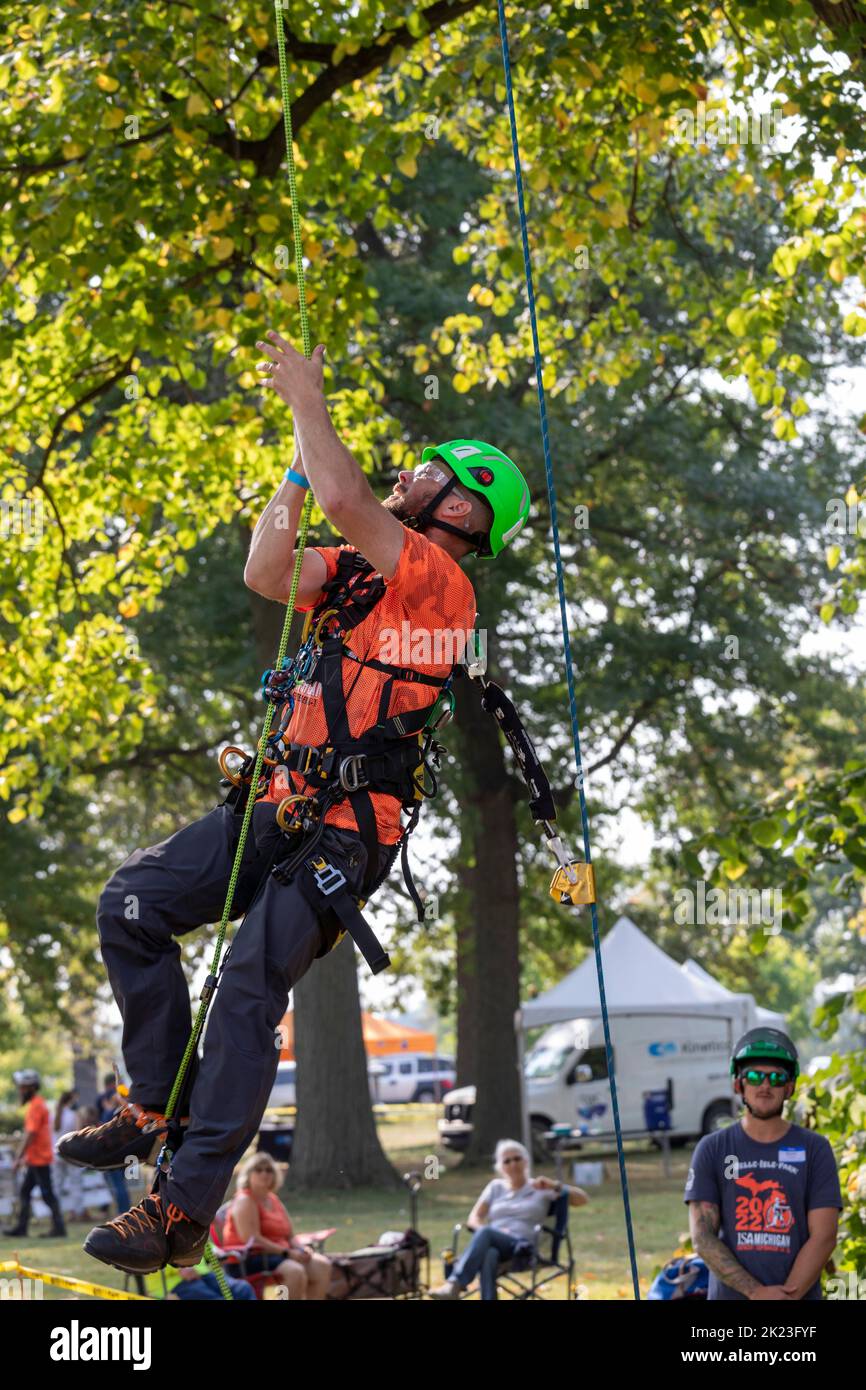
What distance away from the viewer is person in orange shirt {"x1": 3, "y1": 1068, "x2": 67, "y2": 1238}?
1733cm

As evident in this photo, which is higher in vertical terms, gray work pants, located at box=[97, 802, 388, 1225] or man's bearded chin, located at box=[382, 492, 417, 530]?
man's bearded chin, located at box=[382, 492, 417, 530]

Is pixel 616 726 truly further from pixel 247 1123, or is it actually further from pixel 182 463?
pixel 247 1123

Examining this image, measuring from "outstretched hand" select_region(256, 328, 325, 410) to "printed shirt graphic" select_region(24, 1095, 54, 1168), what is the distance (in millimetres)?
14107

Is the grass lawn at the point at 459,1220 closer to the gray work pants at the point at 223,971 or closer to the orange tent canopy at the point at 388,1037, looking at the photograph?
the gray work pants at the point at 223,971

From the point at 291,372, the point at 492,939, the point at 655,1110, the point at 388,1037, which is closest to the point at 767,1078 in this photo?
the point at 291,372

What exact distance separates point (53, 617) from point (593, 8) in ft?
20.0

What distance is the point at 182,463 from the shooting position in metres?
12.1

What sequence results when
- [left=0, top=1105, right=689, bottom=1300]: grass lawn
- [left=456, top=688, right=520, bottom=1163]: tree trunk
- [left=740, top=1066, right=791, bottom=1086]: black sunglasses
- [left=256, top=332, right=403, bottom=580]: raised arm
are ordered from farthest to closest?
[left=456, top=688, right=520, bottom=1163]: tree trunk < [left=0, top=1105, right=689, bottom=1300]: grass lawn < [left=740, top=1066, right=791, bottom=1086]: black sunglasses < [left=256, top=332, right=403, bottom=580]: raised arm


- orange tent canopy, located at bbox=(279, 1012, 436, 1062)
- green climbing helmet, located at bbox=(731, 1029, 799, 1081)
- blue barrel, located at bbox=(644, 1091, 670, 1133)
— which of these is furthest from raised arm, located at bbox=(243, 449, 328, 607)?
orange tent canopy, located at bbox=(279, 1012, 436, 1062)

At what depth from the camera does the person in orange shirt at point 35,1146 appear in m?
17.3

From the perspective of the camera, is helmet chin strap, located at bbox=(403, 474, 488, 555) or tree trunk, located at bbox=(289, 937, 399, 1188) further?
tree trunk, located at bbox=(289, 937, 399, 1188)

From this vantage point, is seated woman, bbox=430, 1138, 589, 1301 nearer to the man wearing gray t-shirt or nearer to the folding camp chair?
the folding camp chair

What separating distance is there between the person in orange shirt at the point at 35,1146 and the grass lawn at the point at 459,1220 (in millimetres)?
456
